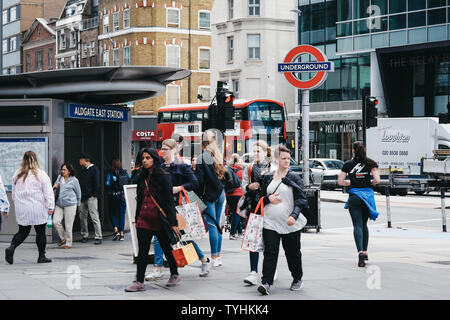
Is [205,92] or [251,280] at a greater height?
[205,92]

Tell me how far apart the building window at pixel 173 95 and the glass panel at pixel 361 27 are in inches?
877

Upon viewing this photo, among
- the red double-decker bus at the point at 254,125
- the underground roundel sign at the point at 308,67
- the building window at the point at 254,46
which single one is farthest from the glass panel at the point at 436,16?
the underground roundel sign at the point at 308,67

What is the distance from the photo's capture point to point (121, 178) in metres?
15.9

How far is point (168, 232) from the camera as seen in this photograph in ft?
30.8

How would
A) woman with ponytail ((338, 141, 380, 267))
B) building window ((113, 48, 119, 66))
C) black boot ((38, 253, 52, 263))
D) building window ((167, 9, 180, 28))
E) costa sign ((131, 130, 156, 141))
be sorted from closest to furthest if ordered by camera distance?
woman with ponytail ((338, 141, 380, 267)) → black boot ((38, 253, 52, 263)) → costa sign ((131, 130, 156, 141)) → building window ((167, 9, 180, 28)) → building window ((113, 48, 119, 66))

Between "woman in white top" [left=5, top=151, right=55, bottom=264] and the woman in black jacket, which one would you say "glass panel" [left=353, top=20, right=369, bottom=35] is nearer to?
"woman in white top" [left=5, top=151, right=55, bottom=264]

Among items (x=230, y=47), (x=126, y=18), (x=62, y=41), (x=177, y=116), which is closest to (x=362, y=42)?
(x=177, y=116)

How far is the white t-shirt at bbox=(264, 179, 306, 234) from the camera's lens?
9250mm

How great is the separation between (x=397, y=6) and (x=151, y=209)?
38369 millimetres

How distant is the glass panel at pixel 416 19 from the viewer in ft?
143

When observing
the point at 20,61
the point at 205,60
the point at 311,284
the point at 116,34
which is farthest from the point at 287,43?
the point at 311,284

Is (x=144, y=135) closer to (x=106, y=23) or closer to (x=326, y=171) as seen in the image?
(x=106, y=23)

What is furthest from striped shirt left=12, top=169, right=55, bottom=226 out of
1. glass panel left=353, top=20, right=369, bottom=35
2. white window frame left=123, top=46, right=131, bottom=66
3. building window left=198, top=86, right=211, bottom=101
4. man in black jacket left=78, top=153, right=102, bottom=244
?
white window frame left=123, top=46, right=131, bottom=66

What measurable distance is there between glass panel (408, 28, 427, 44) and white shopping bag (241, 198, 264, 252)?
3618 cm
